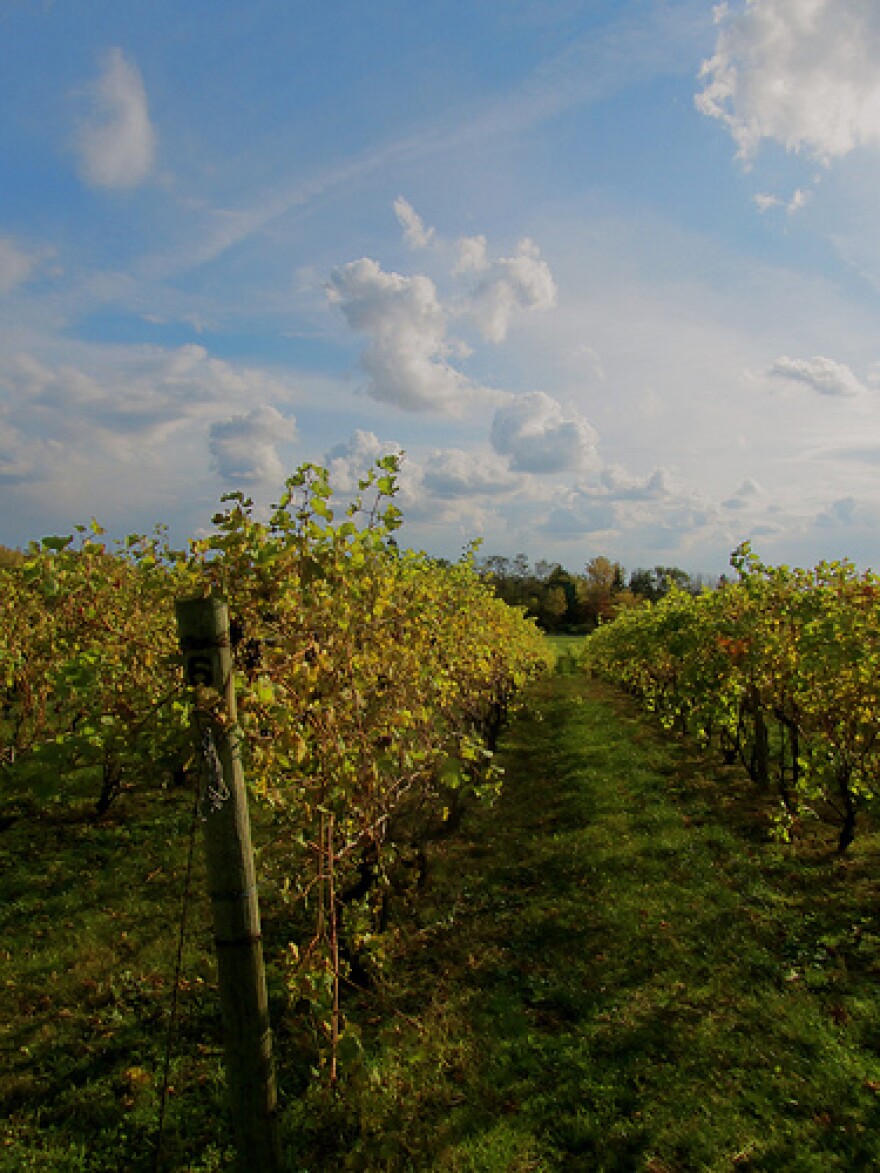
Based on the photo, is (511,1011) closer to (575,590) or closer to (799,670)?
(799,670)

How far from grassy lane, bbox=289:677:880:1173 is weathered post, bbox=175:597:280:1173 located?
596mm

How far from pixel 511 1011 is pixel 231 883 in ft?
13.1

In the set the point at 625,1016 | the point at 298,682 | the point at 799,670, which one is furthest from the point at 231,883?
the point at 799,670

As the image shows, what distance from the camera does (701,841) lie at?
10.0 metres

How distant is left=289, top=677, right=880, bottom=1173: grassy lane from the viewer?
14.6 ft

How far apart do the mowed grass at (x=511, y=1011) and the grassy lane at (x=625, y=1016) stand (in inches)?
0.9

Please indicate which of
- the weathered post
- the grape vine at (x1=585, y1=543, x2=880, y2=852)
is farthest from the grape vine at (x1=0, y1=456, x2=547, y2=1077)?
the grape vine at (x1=585, y1=543, x2=880, y2=852)

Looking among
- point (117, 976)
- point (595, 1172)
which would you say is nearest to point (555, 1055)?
point (595, 1172)

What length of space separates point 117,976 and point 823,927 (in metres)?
7.30

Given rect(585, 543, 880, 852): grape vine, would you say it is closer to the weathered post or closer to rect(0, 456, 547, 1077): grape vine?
rect(0, 456, 547, 1077): grape vine

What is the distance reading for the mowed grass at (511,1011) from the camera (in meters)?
4.46

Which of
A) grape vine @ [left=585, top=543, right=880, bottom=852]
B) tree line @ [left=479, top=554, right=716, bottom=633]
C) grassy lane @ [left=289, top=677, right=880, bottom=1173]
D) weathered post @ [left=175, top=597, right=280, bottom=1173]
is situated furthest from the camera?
tree line @ [left=479, top=554, right=716, bottom=633]

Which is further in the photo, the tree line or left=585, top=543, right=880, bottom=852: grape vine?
the tree line

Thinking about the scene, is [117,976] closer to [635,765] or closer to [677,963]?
[677,963]
